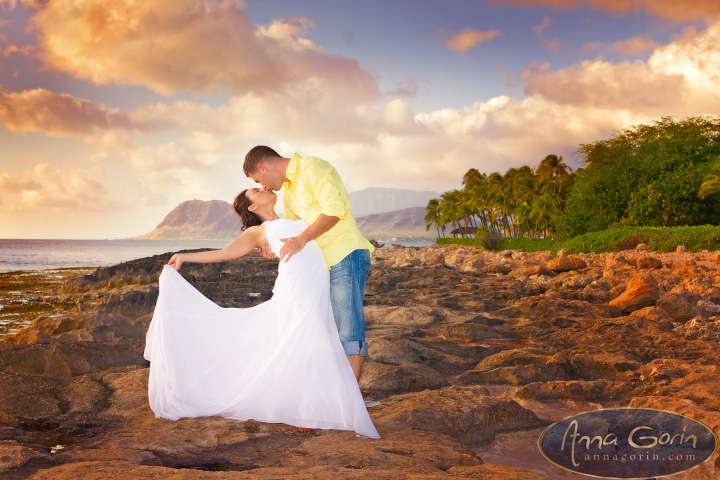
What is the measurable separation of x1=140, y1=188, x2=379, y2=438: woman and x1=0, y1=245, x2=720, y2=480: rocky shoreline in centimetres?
16

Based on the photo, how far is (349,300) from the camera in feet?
13.5

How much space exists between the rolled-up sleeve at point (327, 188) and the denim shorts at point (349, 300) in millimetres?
414

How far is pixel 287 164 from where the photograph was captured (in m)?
4.29

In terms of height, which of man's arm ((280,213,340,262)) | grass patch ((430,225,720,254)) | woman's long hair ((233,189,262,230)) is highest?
woman's long hair ((233,189,262,230))

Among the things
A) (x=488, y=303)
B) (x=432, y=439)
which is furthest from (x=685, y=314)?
(x=432, y=439)

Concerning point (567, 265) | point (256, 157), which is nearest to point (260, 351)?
point (256, 157)

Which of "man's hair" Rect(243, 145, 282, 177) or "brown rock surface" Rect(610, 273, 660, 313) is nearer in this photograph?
"man's hair" Rect(243, 145, 282, 177)

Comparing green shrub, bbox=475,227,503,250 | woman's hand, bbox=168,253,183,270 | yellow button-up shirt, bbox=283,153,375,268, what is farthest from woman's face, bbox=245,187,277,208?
green shrub, bbox=475,227,503,250

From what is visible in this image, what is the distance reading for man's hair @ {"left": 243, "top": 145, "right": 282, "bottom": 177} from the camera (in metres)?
4.25

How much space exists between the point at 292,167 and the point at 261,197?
17.3 inches

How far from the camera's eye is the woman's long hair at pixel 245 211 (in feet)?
14.8

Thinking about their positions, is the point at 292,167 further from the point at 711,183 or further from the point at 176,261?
the point at 711,183
